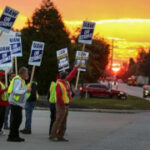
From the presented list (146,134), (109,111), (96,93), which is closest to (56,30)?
(96,93)

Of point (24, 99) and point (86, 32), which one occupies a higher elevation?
point (86, 32)

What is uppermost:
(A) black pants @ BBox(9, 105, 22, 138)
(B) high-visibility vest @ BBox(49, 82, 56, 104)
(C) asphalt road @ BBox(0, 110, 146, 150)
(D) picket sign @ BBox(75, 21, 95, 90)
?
(D) picket sign @ BBox(75, 21, 95, 90)

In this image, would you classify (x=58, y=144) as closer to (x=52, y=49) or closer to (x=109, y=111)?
(x=109, y=111)

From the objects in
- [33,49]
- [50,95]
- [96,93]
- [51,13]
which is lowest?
[96,93]

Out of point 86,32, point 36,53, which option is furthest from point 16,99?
point 86,32

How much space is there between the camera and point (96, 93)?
146 feet

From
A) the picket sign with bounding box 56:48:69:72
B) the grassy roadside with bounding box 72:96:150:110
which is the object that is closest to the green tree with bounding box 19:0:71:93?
the grassy roadside with bounding box 72:96:150:110

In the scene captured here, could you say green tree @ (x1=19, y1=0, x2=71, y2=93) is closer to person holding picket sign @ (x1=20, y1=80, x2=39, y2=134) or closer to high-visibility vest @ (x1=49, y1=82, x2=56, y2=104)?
person holding picket sign @ (x1=20, y1=80, x2=39, y2=134)

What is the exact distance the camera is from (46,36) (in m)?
47.5

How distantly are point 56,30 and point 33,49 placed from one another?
3391 cm

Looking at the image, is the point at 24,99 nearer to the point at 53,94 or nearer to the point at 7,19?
the point at 53,94

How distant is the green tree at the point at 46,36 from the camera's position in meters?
45.9

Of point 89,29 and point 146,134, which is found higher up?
point 89,29

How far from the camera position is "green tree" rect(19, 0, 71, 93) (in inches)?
1806
